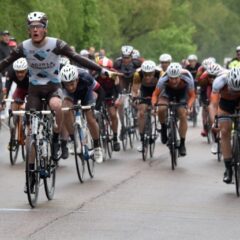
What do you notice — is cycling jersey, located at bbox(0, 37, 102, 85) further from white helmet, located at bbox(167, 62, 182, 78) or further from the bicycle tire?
the bicycle tire

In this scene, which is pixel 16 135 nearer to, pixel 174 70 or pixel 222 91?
pixel 174 70

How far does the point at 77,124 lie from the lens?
13.8 metres

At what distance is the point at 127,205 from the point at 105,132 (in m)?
5.78

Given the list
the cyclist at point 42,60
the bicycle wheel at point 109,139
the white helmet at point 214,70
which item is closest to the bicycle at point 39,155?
the cyclist at point 42,60

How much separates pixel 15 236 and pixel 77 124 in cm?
454

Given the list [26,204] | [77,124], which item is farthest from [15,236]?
[77,124]

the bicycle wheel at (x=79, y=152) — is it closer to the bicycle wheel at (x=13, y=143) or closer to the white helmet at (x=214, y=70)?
the bicycle wheel at (x=13, y=143)

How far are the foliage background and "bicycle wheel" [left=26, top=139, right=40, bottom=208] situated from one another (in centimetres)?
1792

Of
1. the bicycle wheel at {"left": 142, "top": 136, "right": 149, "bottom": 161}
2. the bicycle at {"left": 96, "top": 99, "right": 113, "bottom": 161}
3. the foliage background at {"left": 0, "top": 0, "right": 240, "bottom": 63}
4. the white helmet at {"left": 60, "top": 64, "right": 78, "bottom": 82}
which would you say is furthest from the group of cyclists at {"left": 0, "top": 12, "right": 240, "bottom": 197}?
the foliage background at {"left": 0, "top": 0, "right": 240, "bottom": 63}

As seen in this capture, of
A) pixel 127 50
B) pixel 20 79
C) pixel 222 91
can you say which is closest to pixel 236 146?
pixel 222 91

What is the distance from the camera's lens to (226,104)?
12969 millimetres

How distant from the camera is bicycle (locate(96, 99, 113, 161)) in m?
17.0

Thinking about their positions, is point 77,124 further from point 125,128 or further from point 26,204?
point 125,128

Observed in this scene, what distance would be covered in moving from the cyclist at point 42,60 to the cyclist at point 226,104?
1681 mm
